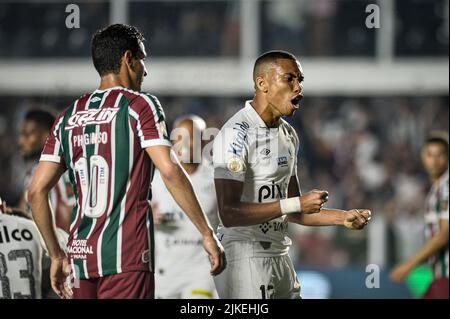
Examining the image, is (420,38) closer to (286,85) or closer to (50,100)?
(50,100)

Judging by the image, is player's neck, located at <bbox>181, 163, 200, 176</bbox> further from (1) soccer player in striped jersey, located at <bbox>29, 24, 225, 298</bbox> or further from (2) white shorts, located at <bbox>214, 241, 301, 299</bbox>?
(1) soccer player in striped jersey, located at <bbox>29, 24, 225, 298</bbox>

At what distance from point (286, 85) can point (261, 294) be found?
130 cm

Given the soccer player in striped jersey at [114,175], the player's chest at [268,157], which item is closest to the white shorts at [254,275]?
the player's chest at [268,157]

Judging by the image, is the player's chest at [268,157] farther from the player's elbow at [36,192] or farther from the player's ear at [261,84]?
the player's elbow at [36,192]

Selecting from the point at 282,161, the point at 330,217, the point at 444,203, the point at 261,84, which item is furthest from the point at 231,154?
the point at 444,203

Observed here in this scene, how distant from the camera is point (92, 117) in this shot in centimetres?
554

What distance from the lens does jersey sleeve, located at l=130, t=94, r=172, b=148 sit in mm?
5379

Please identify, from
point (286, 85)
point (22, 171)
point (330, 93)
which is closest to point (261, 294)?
point (286, 85)

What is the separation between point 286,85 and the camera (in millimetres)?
6254

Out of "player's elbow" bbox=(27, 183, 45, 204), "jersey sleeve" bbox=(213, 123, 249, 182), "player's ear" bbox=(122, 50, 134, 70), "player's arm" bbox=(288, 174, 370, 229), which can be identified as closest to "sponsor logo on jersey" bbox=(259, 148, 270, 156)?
"jersey sleeve" bbox=(213, 123, 249, 182)

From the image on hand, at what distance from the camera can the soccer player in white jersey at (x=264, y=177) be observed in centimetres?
620

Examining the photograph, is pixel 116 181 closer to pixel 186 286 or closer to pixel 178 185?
pixel 178 185

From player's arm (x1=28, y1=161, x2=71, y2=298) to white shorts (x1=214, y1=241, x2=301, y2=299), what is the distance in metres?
1.06

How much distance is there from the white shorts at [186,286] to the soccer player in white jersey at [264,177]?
217 cm
